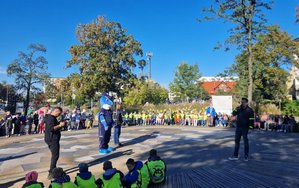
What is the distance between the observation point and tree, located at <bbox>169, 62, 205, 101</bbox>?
66.9m

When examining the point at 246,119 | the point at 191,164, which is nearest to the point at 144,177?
the point at 191,164

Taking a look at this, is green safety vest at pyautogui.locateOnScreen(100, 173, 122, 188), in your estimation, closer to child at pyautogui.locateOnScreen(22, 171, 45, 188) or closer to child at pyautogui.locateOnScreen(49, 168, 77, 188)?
child at pyautogui.locateOnScreen(49, 168, 77, 188)

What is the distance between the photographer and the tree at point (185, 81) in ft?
220

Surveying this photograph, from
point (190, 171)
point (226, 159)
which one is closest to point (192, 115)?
point (226, 159)

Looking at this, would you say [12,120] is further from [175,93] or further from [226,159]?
[175,93]

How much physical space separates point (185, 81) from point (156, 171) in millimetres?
61564

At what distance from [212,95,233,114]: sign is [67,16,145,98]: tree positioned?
12.1 metres

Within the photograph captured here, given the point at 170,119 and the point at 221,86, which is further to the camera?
the point at 221,86

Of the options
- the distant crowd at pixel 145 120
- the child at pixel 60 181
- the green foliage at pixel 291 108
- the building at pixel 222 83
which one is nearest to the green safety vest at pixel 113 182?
the child at pixel 60 181

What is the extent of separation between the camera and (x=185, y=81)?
221ft

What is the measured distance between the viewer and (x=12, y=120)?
19.1m

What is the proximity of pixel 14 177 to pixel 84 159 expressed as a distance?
265cm

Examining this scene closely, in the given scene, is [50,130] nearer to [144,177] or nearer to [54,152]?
[54,152]

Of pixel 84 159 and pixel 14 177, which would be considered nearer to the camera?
pixel 14 177
